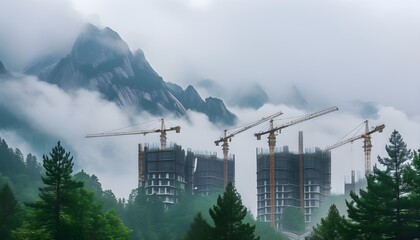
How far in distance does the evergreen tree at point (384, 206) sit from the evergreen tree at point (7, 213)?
186 feet

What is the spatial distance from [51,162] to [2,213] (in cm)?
2340

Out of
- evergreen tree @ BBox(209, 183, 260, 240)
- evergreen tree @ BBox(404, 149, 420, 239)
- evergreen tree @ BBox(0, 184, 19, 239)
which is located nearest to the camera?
evergreen tree @ BBox(404, 149, 420, 239)

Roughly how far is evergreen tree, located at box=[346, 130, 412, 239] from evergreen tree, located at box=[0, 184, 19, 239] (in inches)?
2230

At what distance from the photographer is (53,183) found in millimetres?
88875

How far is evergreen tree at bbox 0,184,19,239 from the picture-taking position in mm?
105562

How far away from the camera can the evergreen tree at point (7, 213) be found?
105562 millimetres

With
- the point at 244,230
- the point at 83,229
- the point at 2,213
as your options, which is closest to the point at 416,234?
the point at 244,230

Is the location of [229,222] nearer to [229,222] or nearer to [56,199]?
[229,222]

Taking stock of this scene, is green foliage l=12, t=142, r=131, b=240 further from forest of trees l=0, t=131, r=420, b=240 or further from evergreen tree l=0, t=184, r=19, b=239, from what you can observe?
evergreen tree l=0, t=184, r=19, b=239

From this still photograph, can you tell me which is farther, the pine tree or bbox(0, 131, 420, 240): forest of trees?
the pine tree

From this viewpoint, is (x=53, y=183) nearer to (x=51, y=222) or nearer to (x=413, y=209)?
(x=51, y=222)

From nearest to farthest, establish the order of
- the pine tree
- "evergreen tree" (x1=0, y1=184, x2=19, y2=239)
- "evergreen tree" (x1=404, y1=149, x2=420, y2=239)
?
"evergreen tree" (x1=404, y1=149, x2=420, y2=239) → the pine tree → "evergreen tree" (x1=0, y1=184, x2=19, y2=239)

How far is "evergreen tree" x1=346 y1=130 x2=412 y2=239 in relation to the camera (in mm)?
65812

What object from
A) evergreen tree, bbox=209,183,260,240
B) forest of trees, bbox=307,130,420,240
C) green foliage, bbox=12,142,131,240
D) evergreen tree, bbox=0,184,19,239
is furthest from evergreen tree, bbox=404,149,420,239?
evergreen tree, bbox=0,184,19,239
